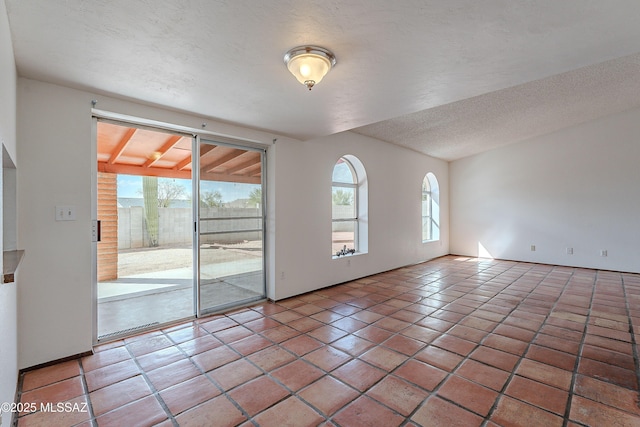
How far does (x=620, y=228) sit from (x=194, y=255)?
749cm

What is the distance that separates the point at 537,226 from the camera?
21.1 ft

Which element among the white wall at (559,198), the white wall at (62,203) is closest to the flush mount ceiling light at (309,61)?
the white wall at (62,203)

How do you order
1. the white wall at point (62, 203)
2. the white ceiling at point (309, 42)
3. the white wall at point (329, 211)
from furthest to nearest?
the white wall at point (329, 211) < the white wall at point (62, 203) < the white ceiling at point (309, 42)

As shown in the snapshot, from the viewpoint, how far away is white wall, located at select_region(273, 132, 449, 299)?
13.1 ft

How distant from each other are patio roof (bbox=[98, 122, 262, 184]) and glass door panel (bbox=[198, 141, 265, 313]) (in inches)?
0.5

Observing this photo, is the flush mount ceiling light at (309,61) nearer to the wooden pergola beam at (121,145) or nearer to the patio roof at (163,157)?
the patio roof at (163,157)

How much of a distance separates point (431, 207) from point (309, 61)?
20.9 feet

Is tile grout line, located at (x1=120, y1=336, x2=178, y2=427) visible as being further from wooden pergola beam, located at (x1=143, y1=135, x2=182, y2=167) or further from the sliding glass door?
wooden pergola beam, located at (x1=143, y1=135, x2=182, y2=167)

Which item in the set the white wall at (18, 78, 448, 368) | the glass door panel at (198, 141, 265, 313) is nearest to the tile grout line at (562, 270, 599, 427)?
the white wall at (18, 78, 448, 368)

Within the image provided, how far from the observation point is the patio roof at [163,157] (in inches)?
137

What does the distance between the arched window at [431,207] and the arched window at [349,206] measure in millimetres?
2783

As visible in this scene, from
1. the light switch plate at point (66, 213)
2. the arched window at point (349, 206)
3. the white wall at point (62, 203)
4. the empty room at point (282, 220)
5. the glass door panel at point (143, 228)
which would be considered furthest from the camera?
the arched window at point (349, 206)

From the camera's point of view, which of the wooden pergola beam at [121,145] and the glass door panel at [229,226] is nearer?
the glass door panel at [229,226]

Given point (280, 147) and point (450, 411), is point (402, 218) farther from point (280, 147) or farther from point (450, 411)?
point (450, 411)
